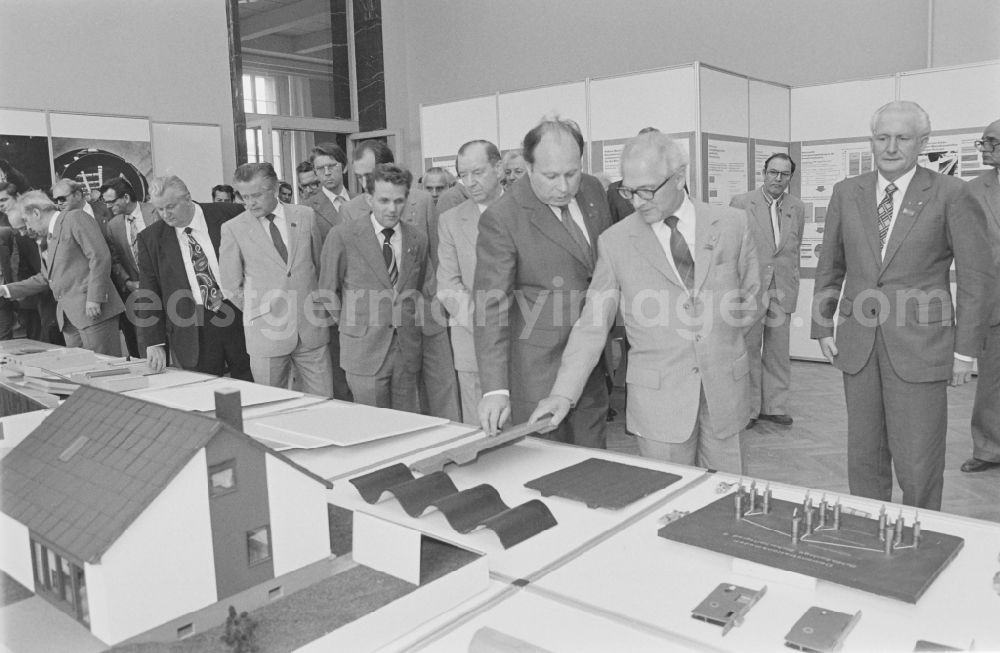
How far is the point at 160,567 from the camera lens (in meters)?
1.15

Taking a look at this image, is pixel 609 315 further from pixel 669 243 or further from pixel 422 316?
pixel 422 316

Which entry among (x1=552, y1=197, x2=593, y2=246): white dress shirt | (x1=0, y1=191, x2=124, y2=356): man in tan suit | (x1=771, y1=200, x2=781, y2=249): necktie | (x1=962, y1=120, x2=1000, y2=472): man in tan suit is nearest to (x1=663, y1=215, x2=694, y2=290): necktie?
(x1=552, y1=197, x2=593, y2=246): white dress shirt

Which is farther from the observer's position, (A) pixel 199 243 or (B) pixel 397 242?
(A) pixel 199 243

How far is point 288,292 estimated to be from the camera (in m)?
3.92

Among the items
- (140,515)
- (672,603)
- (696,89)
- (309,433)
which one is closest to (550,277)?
(309,433)

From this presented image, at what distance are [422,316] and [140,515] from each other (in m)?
2.78

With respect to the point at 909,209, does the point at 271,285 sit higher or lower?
lower

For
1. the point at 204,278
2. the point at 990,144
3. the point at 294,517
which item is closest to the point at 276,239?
the point at 204,278

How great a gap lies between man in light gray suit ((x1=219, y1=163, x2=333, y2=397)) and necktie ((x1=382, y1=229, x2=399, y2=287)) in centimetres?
40

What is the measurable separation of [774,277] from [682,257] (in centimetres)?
335

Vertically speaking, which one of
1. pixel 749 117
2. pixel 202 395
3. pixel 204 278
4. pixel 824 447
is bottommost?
pixel 824 447

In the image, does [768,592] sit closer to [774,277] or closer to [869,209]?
[869,209]

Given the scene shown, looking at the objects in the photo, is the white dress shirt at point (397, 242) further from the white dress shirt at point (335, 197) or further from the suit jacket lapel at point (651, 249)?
the suit jacket lapel at point (651, 249)

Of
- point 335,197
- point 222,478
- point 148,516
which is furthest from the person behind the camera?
point 335,197
